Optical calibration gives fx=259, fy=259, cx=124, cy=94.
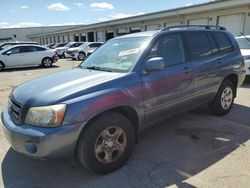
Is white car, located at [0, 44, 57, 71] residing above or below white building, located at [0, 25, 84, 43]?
below

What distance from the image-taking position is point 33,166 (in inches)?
141

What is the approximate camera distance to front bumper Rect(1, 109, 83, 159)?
2.78 metres

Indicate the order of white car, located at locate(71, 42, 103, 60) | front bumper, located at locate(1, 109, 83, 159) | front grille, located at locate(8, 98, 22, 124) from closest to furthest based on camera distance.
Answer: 1. front bumper, located at locate(1, 109, 83, 159)
2. front grille, located at locate(8, 98, 22, 124)
3. white car, located at locate(71, 42, 103, 60)

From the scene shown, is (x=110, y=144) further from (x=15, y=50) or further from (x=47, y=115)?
(x=15, y=50)

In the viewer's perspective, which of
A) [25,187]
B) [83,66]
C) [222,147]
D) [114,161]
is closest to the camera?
[25,187]

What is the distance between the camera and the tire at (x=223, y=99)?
17.1 ft

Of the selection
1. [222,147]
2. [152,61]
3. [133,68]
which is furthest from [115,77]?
[222,147]

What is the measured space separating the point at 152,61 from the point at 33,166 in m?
2.18

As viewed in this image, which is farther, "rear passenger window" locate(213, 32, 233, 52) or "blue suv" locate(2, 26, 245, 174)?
"rear passenger window" locate(213, 32, 233, 52)

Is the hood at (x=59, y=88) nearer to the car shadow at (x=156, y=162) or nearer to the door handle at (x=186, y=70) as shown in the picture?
the car shadow at (x=156, y=162)

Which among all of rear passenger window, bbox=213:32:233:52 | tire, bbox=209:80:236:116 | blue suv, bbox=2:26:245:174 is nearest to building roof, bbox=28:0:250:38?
rear passenger window, bbox=213:32:233:52

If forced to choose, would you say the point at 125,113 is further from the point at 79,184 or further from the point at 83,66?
the point at 83,66

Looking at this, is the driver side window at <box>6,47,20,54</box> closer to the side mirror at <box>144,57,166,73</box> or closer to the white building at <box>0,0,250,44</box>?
the white building at <box>0,0,250,44</box>

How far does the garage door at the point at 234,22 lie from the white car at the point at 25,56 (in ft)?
40.6
